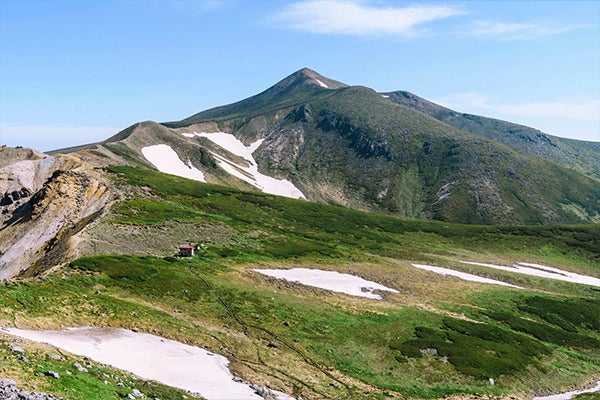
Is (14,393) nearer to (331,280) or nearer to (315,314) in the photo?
(315,314)

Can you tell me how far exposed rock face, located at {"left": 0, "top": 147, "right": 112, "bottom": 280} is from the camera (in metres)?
65.9

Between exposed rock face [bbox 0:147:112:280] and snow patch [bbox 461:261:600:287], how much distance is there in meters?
79.9

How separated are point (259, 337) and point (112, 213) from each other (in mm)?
43926

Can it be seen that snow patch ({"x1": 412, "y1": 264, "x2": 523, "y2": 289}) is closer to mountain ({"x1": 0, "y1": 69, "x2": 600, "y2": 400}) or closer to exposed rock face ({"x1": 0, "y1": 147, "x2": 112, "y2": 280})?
mountain ({"x1": 0, "y1": 69, "x2": 600, "y2": 400})

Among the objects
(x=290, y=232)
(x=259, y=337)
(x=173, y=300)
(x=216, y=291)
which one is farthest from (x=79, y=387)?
(x=290, y=232)

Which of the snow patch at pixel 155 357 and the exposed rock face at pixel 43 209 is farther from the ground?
the exposed rock face at pixel 43 209

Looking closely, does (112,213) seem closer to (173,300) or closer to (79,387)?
(173,300)

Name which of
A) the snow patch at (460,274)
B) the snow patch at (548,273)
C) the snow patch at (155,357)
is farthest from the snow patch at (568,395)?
the snow patch at (548,273)

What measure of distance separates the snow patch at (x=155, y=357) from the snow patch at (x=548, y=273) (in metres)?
80.6

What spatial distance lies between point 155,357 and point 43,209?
56255mm

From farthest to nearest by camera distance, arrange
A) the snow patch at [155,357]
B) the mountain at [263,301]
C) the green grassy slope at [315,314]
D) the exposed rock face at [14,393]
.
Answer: the green grassy slope at [315,314], the mountain at [263,301], the snow patch at [155,357], the exposed rock face at [14,393]

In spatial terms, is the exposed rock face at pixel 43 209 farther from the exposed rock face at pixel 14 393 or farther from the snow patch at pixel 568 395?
the snow patch at pixel 568 395

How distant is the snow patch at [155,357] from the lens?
105 ft

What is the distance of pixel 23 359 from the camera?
23953 mm
